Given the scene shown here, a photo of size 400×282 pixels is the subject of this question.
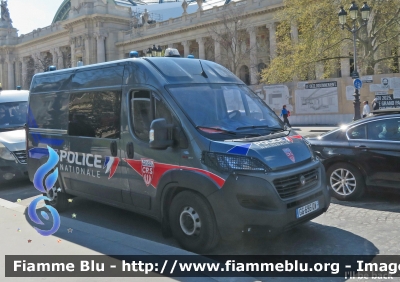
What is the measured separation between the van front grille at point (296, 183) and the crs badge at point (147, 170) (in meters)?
1.73

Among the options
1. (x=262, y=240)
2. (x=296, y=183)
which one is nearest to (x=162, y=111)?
(x=296, y=183)

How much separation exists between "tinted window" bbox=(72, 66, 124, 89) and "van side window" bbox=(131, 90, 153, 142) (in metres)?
0.47

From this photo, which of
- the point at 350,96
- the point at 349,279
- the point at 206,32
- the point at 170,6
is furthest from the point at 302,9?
the point at 170,6

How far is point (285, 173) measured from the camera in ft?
16.5

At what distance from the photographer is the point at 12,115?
1237cm

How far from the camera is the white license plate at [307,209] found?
517cm

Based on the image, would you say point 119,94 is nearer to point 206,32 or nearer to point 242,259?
point 242,259

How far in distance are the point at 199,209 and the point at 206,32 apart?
2105 inches

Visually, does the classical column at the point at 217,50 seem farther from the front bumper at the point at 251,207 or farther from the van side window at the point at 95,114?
the front bumper at the point at 251,207

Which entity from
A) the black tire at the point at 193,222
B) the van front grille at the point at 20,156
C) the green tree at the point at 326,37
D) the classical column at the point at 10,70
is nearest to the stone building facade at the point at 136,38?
the classical column at the point at 10,70

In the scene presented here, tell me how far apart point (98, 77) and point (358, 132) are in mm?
4789

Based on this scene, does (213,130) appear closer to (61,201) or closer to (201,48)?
(61,201)

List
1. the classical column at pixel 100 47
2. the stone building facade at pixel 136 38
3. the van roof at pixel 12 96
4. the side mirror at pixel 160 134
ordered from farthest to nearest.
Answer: the classical column at pixel 100 47 → the stone building facade at pixel 136 38 → the van roof at pixel 12 96 → the side mirror at pixel 160 134

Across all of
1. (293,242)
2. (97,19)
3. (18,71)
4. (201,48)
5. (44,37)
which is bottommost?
(293,242)
